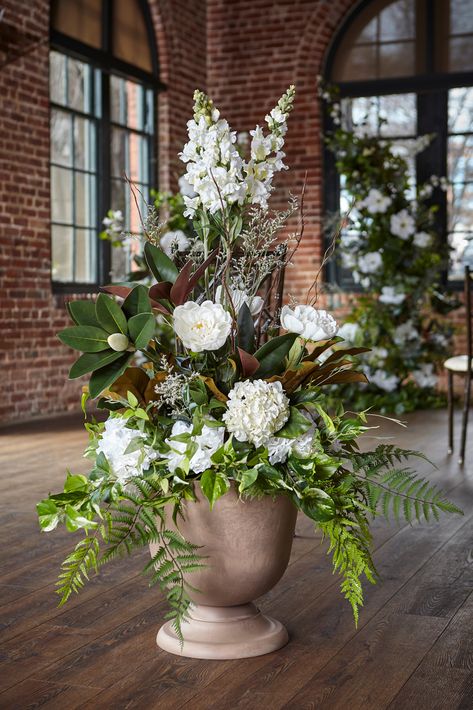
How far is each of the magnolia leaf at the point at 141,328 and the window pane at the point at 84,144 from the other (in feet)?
18.9

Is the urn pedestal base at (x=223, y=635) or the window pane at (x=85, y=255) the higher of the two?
the window pane at (x=85, y=255)

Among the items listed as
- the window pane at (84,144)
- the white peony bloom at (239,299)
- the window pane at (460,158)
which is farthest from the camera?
the window pane at (460,158)

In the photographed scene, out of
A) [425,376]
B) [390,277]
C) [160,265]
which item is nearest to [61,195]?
[390,277]

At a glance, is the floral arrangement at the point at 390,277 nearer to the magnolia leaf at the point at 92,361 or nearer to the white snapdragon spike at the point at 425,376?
→ the white snapdragon spike at the point at 425,376

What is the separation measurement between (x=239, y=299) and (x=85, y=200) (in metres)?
5.71

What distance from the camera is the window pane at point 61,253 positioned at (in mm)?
7508

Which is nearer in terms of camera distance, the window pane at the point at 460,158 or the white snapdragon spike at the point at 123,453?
the white snapdragon spike at the point at 123,453

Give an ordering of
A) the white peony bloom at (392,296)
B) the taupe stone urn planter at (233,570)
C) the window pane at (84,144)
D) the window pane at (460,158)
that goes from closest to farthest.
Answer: the taupe stone urn planter at (233,570)
the white peony bloom at (392,296)
the window pane at (84,144)
the window pane at (460,158)

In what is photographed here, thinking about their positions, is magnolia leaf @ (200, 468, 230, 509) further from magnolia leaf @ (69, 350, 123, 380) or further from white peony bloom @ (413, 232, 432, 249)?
white peony bloom @ (413, 232, 432, 249)

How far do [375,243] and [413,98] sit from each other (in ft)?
7.14

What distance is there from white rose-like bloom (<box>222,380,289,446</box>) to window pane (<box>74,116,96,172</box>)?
5.88 meters

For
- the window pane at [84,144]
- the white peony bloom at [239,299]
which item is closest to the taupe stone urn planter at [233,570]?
the white peony bloom at [239,299]

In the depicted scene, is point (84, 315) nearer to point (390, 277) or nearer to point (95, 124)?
point (390, 277)

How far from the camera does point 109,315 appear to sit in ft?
7.40
